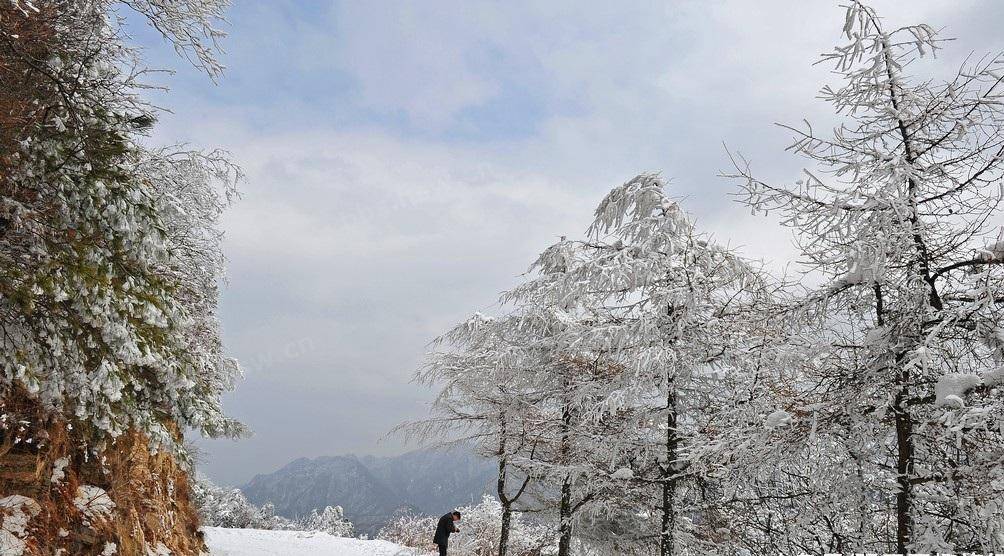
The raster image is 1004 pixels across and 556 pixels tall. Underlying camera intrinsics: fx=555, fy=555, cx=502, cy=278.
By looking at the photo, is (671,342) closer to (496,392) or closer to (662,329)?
(662,329)

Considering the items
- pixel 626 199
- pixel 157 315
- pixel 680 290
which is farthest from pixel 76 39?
pixel 680 290

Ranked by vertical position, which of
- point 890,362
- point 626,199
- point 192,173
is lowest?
point 890,362

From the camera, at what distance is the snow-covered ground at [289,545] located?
14.1 metres

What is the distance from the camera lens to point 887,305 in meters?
4.83

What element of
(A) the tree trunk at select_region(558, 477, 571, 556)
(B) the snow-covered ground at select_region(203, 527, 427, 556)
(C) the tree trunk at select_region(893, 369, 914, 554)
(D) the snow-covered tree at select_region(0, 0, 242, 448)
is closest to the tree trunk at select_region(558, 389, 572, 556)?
(A) the tree trunk at select_region(558, 477, 571, 556)

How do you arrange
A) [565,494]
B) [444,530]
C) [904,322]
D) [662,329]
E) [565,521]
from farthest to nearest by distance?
[444,530]
[565,494]
[565,521]
[662,329]
[904,322]

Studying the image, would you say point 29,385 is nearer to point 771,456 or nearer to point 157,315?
point 157,315

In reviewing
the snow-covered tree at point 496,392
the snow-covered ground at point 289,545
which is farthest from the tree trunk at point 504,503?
the snow-covered ground at point 289,545

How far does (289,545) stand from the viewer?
15250mm

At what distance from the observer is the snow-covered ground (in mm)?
14133

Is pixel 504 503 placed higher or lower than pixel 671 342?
lower

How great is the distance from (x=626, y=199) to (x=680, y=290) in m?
1.56

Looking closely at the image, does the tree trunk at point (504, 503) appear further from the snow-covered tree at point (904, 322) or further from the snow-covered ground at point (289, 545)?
the snow-covered tree at point (904, 322)

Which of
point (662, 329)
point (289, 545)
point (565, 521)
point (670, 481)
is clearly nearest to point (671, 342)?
point (662, 329)
